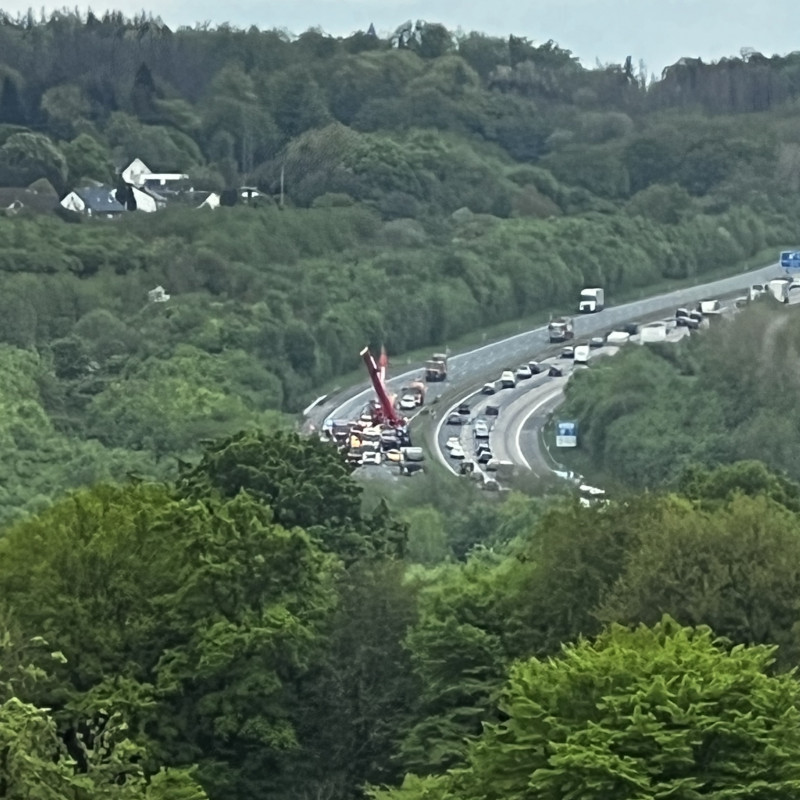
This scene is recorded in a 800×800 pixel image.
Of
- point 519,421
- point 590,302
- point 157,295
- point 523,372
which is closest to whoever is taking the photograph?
point 519,421

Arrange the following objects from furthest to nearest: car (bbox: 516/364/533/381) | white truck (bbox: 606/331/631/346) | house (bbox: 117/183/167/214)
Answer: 1. house (bbox: 117/183/167/214)
2. white truck (bbox: 606/331/631/346)
3. car (bbox: 516/364/533/381)

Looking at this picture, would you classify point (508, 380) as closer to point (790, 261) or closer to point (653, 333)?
point (653, 333)

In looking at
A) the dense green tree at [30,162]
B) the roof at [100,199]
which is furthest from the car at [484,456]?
the dense green tree at [30,162]

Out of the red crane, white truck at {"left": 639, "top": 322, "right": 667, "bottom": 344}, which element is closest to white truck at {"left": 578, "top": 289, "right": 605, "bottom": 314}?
white truck at {"left": 639, "top": 322, "right": 667, "bottom": 344}

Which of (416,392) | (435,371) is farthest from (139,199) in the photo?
(416,392)

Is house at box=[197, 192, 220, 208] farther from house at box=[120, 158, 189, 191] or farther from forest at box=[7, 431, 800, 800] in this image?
forest at box=[7, 431, 800, 800]

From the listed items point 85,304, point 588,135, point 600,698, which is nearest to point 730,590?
point 600,698
